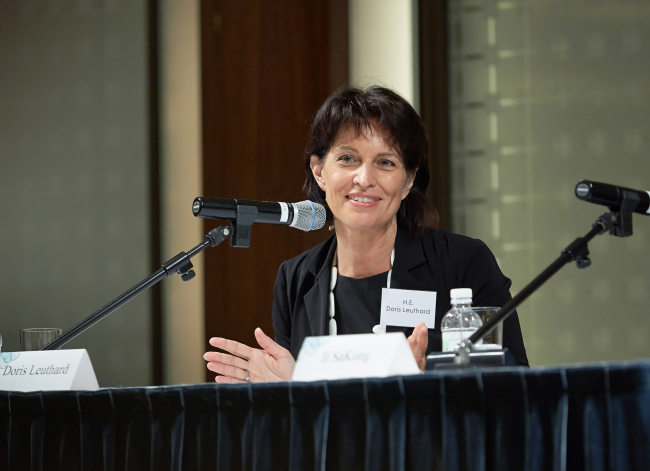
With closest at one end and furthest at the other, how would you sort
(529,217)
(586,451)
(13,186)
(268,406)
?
(586,451)
(268,406)
(13,186)
(529,217)

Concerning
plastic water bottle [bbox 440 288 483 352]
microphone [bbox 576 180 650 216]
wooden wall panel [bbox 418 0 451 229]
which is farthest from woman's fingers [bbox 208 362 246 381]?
wooden wall panel [bbox 418 0 451 229]

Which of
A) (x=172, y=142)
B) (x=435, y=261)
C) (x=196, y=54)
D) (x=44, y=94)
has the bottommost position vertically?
(x=435, y=261)

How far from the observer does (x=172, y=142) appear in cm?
290

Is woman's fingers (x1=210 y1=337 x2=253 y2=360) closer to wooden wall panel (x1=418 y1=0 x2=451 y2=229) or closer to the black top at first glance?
the black top

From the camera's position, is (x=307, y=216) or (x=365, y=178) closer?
(x=307, y=216)

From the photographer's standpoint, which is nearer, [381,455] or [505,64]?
[381,455]

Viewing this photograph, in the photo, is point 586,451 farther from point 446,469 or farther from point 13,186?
point 13,186

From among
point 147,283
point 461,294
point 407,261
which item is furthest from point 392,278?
point 147,283

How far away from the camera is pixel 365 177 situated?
1.81 meters

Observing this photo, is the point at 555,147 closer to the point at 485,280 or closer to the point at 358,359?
the point at 485,280

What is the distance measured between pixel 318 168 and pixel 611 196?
102cm

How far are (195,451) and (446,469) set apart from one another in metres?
0.37

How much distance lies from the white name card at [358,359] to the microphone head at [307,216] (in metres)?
0.46

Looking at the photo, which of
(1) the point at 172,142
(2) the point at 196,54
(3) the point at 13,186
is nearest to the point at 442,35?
(2) the point at 196,54
